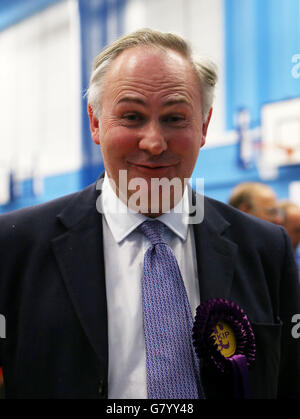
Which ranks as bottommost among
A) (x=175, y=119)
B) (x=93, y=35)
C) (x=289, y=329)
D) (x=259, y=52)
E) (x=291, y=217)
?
(x=289, y=329)

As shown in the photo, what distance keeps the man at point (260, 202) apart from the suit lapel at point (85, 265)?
1.00m

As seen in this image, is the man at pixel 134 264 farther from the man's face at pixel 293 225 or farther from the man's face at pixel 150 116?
the man's face at pixel 293 225

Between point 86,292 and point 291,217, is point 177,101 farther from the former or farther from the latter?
point 291,217

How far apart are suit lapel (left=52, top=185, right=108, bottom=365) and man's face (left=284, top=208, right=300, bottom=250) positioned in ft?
3.58

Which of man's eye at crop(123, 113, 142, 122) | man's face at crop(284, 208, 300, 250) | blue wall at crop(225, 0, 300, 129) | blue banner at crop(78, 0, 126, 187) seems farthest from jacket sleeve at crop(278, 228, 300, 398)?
blue banner at crop(78, 0, 126, 187)

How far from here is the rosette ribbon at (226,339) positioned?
105 cm

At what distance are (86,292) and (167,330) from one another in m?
0.20

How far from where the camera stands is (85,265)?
1131 mm

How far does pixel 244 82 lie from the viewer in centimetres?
A: 217

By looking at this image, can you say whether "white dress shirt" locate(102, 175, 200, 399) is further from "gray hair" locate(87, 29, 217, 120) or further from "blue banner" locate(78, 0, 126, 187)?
"blue banner" locate(78, 0, 126, 187)

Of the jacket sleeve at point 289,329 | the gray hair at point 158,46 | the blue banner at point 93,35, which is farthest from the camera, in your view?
the blue banner at point 93,35

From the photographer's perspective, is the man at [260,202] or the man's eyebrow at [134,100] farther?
the man at [260,202]

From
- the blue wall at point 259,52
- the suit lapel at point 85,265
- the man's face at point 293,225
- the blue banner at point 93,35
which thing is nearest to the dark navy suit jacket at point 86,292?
the suit lapel at point 85,265

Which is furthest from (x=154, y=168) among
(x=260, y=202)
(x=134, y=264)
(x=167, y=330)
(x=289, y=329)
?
(x=260, y=202)
